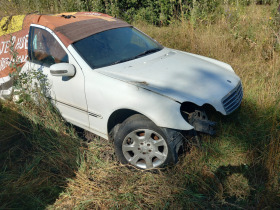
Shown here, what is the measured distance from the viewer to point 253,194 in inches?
97.2

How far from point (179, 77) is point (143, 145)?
0.89 metres

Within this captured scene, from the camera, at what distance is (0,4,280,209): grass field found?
2.46 meters

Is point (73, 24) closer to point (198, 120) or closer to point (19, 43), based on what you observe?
point (19, 43)

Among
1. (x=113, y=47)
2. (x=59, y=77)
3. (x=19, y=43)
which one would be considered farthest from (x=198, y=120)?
(x=19, y=43)

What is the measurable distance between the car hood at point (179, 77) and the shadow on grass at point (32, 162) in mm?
1133

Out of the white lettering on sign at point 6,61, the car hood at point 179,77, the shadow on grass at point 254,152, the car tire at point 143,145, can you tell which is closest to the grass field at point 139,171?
the shadow on grass at point 254,152

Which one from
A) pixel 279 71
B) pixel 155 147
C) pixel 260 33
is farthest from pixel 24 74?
pixel 260 33

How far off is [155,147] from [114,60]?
1.29 m

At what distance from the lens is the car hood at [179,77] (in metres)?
2.72

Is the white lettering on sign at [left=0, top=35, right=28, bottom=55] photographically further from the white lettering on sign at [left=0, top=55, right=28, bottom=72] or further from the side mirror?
the side mirror

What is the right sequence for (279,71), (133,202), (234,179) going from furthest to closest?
(279,71), (234,179), (133,202)

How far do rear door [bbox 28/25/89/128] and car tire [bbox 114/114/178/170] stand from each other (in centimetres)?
66

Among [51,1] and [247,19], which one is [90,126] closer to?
[247,19]

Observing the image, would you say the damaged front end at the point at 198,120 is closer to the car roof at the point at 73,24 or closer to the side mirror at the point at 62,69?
the side mirror at the point at 62,69
